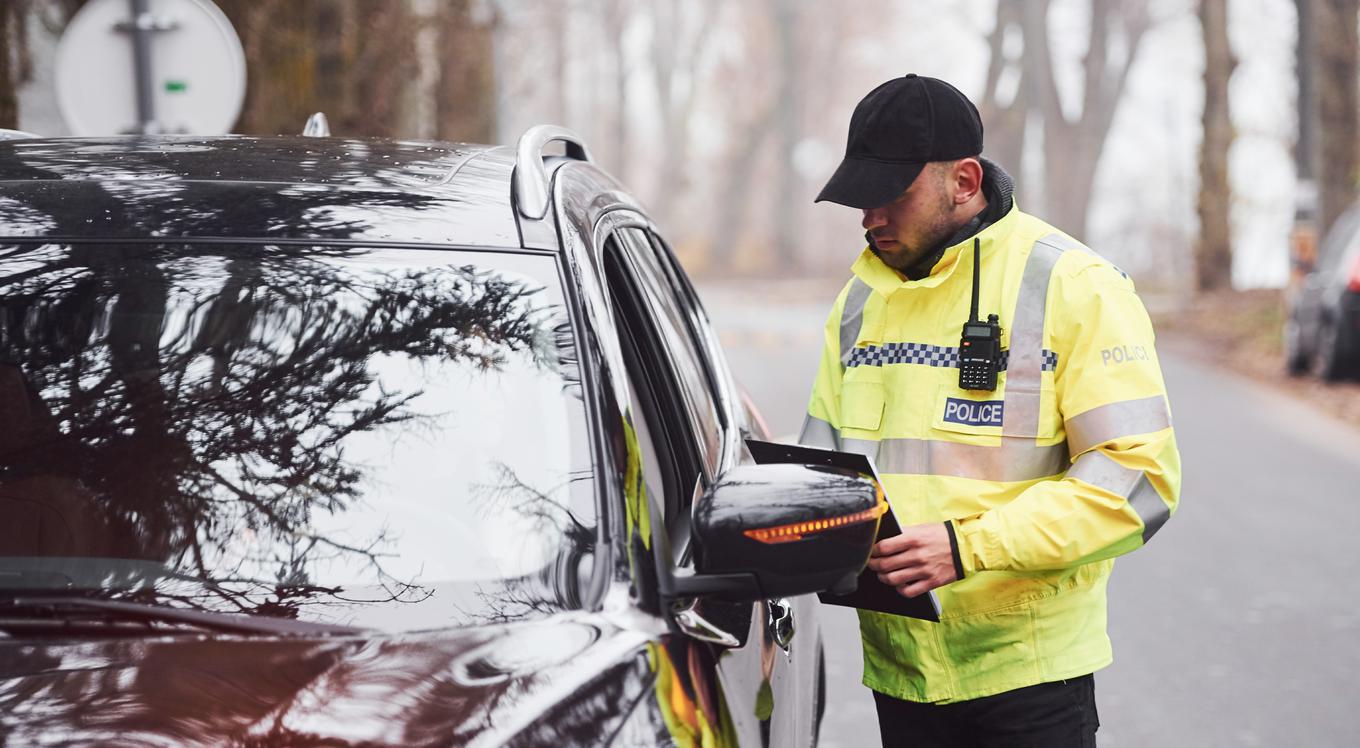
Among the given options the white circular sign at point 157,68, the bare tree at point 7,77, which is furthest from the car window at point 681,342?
the bare tree at point 7,77

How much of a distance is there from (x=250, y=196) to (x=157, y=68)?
5.32m

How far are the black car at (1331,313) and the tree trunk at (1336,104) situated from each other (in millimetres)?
5022

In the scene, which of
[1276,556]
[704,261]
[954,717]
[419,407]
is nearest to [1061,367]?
[954,717]

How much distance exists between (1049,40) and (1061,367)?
3409 cm

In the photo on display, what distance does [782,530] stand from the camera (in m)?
2.32

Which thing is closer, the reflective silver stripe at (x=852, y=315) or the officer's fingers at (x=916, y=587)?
the officer's fingers at (x=916, y=587)

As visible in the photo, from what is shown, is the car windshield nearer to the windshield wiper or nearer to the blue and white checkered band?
the windshield wiper

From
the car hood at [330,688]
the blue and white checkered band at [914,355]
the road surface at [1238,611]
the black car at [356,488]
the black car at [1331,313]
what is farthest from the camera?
the black car at [1331,313]

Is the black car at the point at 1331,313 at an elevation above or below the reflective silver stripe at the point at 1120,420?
below

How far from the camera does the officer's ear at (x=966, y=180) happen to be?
300 cm

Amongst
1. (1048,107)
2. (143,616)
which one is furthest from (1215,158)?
(143,616)

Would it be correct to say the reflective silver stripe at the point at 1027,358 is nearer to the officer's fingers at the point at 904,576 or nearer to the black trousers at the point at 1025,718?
the officer's fingers at the point at 904,576

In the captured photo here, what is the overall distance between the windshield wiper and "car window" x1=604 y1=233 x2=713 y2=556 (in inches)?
31.8

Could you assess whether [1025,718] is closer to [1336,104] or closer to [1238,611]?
[1238,611]
